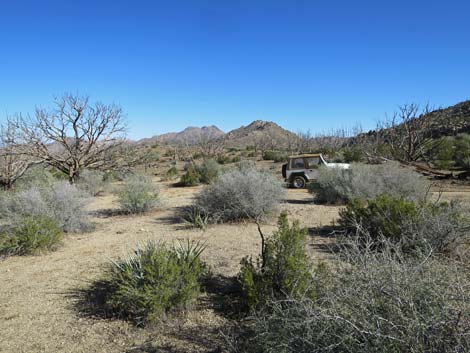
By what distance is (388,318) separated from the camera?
6.75ft

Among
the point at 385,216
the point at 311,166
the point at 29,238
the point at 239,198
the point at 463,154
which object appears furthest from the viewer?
the point at 463,154

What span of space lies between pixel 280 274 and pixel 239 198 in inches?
192

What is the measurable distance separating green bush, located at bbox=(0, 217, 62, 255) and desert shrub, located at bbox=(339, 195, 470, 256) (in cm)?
568

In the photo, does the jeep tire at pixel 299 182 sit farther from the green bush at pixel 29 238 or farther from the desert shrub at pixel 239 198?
the green bush at pixel 29 238

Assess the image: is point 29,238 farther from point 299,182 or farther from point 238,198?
point 299,182

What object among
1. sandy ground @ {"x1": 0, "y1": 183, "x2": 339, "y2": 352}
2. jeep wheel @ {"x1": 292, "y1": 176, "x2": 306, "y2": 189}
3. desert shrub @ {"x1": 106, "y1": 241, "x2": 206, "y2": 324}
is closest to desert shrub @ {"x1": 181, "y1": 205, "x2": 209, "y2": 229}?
sandy ground @ {"x1": 0, "y1": 183, "x2": 339, "y2": 352}

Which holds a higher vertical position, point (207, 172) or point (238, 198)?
point (207, 172)

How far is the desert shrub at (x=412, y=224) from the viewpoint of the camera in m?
4.81

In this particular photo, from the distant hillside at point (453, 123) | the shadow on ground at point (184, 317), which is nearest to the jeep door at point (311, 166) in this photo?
the shadow on ground at point (184, 317)

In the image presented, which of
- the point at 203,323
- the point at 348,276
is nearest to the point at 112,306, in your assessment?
the point at 203,323

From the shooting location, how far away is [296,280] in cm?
351

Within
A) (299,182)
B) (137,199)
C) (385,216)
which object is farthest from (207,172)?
(385,216)

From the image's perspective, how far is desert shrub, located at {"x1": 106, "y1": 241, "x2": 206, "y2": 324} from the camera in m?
3.69

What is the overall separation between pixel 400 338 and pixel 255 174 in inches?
296
